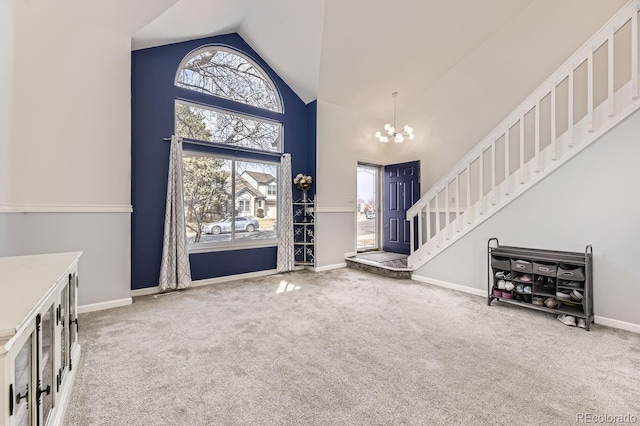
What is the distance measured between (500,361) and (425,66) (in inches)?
196

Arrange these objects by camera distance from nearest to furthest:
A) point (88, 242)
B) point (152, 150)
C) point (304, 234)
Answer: point (88, 242) < point (152, 150) < point (304, 234)

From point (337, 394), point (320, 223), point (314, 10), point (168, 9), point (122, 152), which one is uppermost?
point (314, 10)

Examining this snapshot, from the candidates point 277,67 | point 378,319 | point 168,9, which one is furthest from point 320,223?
point 168,9

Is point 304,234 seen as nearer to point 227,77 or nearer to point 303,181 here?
point 303,181

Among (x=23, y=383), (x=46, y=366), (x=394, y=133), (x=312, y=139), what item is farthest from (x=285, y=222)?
(x=23, y=383)

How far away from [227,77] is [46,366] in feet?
14.7

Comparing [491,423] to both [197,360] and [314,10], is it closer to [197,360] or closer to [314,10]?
[197,360]

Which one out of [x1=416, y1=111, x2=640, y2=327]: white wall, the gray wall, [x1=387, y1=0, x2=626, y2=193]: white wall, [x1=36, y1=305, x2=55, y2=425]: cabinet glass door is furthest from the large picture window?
[x1=416, y1=111, x2=640, y2=327]: white wall

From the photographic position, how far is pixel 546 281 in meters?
3.12

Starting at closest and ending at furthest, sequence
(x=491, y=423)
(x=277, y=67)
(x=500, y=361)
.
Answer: (x=491, y=423), (x=500, y=361), (x=277, y=67)

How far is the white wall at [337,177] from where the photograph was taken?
206 inches

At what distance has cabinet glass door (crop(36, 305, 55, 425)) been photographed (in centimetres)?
119

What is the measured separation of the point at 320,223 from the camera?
206 inches

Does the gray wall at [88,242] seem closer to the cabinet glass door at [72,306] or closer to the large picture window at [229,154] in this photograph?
the large picture window at [229,154]
